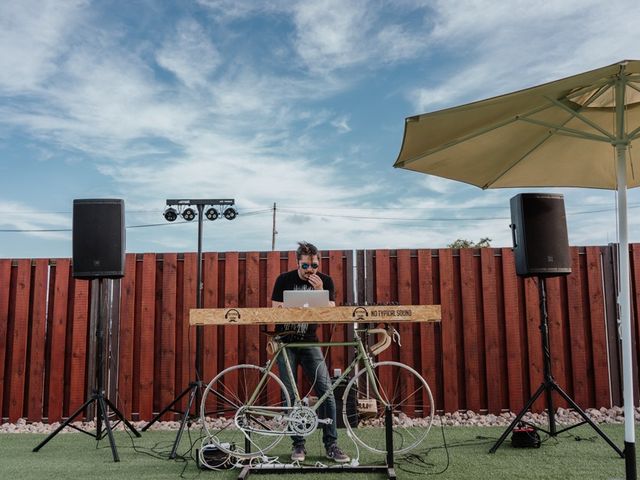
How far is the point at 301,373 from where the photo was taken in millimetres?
6332

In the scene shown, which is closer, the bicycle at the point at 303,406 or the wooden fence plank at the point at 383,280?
the bicycle at the point at 303,406

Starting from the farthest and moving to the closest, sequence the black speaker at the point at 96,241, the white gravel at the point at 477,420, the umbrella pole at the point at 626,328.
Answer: the white gravel at the point at 477,420 → the black speaker at the point at 96,241 → the umbrella pole at the point at 626,328

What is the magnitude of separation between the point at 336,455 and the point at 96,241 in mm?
2719

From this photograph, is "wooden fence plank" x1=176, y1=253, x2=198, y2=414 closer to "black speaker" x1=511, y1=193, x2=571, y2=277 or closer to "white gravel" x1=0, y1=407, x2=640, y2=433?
"white gravel" x1=0, y1=407, x2=640, y2=433

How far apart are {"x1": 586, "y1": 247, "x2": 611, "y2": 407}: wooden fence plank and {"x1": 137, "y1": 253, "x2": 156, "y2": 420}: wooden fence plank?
190 inches

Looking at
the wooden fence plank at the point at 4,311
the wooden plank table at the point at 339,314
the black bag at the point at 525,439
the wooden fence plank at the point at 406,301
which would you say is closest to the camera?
the wooden plank table at the point at 339,314

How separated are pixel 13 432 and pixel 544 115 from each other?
593 cm

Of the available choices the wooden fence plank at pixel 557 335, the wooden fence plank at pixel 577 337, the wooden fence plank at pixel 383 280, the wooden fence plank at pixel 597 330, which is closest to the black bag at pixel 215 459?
the wooden fence plank at pixel 383 280

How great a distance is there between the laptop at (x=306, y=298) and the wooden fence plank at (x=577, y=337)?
3671 millimetres

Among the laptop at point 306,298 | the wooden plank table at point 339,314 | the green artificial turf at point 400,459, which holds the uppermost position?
the laptop at point 306,298

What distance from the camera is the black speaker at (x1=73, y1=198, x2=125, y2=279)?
5109 millimetres

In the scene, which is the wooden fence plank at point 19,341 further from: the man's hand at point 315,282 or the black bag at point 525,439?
the black bag at point 525,439

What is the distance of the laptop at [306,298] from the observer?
13.4ft

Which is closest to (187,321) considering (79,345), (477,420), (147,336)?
(147,336)
